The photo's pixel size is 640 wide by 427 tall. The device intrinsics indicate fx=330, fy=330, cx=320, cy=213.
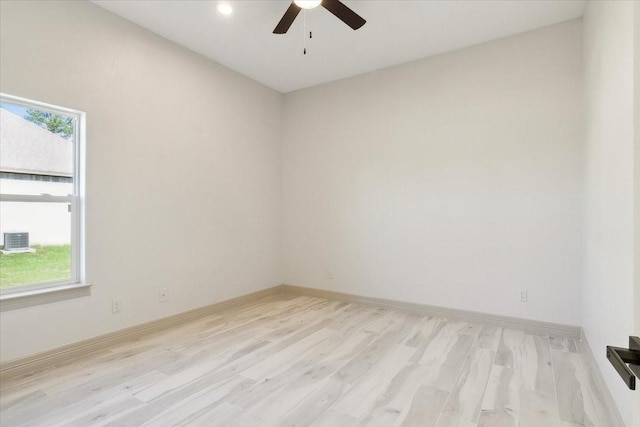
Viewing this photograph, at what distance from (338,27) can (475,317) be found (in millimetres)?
3345

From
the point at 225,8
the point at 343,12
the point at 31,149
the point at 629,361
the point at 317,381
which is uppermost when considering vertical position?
the point at 225,8

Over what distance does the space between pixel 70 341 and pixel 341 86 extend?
408 cm

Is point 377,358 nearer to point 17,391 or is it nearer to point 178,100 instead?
point 17,391

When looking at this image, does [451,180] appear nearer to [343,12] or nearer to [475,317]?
[475,317]

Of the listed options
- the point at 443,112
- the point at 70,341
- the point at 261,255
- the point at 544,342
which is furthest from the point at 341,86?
the point at 70,341

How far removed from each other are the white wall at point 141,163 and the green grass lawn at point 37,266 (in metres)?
0.20

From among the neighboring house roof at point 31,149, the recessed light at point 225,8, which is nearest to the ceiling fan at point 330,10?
the recessed light at point 225,8

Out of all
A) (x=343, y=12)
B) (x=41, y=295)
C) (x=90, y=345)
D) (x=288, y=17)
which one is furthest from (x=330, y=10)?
(x=90, y=345)

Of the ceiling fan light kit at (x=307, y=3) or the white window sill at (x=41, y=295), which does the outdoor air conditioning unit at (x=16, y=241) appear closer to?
the white window sill at (x=41, y=295)

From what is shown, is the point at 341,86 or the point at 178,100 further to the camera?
the point at 341,86

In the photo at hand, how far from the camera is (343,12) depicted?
2.50m

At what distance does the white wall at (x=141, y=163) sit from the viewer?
2.56 meters

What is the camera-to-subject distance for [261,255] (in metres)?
4.68

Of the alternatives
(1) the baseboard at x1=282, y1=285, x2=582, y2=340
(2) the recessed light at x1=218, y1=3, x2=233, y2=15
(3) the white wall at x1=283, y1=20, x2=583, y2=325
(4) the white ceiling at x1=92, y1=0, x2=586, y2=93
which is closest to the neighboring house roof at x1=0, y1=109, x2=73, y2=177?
(4) the white ceiling at x1=92, y1=0, x2=586, y2=93
